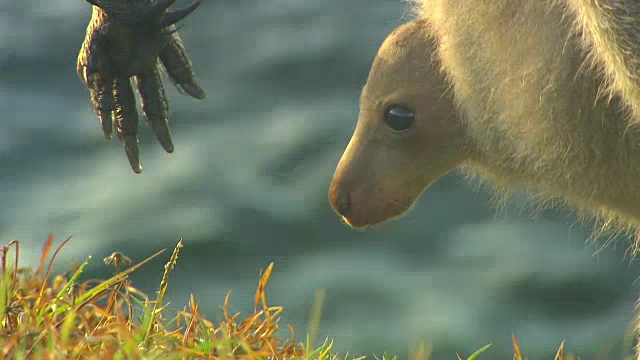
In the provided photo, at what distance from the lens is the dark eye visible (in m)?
3.19

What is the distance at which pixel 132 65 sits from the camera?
3.50 meters

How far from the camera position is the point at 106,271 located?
6.91 meters

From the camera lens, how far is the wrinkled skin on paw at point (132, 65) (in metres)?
3.42

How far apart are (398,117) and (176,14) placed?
0.70m

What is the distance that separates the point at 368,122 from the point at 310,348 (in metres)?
0.65

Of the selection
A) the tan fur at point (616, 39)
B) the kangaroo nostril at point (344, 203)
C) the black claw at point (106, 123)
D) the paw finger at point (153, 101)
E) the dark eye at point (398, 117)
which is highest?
the tan fur at point (616, 39)

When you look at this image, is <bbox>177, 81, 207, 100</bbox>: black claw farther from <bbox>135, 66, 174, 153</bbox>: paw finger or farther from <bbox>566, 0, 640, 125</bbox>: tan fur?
<bbox>566, 0, 640, 125</bbox>: tan fur

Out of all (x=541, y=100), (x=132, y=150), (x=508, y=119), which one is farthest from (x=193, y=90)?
(x=541, y=100)

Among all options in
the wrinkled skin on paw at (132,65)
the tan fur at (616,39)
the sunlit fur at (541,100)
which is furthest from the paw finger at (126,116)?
the tan fur at (616,39)

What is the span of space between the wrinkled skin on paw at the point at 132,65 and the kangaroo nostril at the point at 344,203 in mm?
527

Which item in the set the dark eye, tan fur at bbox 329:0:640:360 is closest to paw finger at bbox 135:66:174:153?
tan fur at bbox 329:0:640:360

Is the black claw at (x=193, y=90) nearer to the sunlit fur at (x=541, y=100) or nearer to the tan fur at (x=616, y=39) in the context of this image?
the sunlit fur at (x=541, y=100)

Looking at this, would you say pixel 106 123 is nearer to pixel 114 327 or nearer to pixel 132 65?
Result: pixel 132 65

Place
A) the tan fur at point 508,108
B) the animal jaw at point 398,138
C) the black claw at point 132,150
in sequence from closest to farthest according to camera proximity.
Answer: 1. the tan fur at point 508,108
2. the animal jaw at point 398,138
3. the black claw at point 132,150
